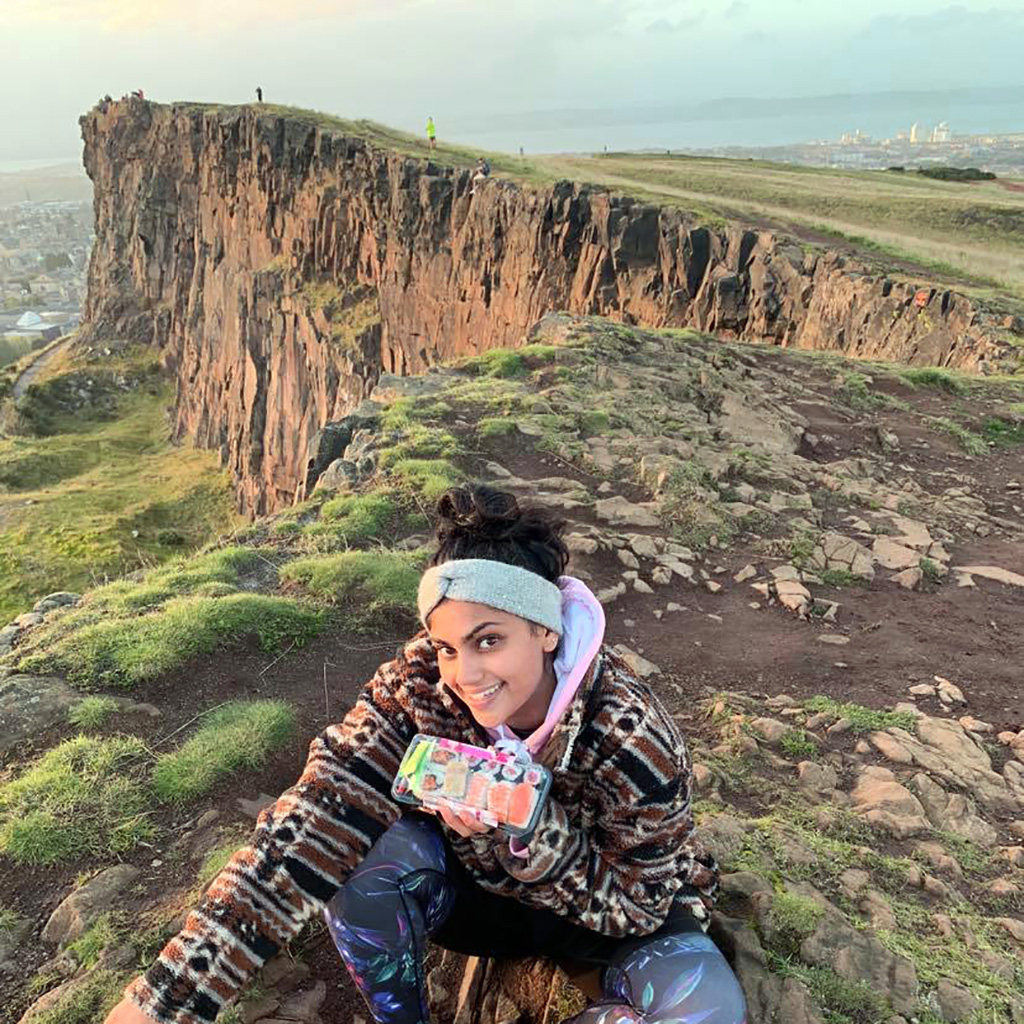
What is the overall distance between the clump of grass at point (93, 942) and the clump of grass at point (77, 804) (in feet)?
1.53

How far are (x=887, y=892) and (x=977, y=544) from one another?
5506 millimetres

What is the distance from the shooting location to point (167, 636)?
207 inches

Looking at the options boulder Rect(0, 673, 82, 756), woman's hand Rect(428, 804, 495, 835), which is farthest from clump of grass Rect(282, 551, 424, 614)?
woman's hand Rect(428, 804, 495, 835)

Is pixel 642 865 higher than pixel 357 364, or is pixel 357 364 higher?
pixel 642 865

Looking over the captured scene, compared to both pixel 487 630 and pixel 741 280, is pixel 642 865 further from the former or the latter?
pixel 741 280

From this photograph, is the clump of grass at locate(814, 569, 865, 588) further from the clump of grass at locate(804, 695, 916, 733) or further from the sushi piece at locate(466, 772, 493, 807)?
the sushi piece at locate(466, 772, 493, 807)

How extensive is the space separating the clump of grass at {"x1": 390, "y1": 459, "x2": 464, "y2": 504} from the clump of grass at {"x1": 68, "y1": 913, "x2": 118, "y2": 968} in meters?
4.41

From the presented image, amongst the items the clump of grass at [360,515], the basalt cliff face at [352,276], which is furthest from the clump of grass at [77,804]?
the basalt cliff face at [352,276]

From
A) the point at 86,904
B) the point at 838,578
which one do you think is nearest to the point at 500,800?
the point at 86,904

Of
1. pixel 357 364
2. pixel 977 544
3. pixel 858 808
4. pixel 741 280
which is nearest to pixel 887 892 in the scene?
pixel 858 808

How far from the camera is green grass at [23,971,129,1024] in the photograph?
2.99 metres

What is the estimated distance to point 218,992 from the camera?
240 cm

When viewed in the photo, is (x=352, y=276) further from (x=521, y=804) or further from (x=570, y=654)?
(x=521, y=804)

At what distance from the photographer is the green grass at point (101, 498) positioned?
27312 millimetres
